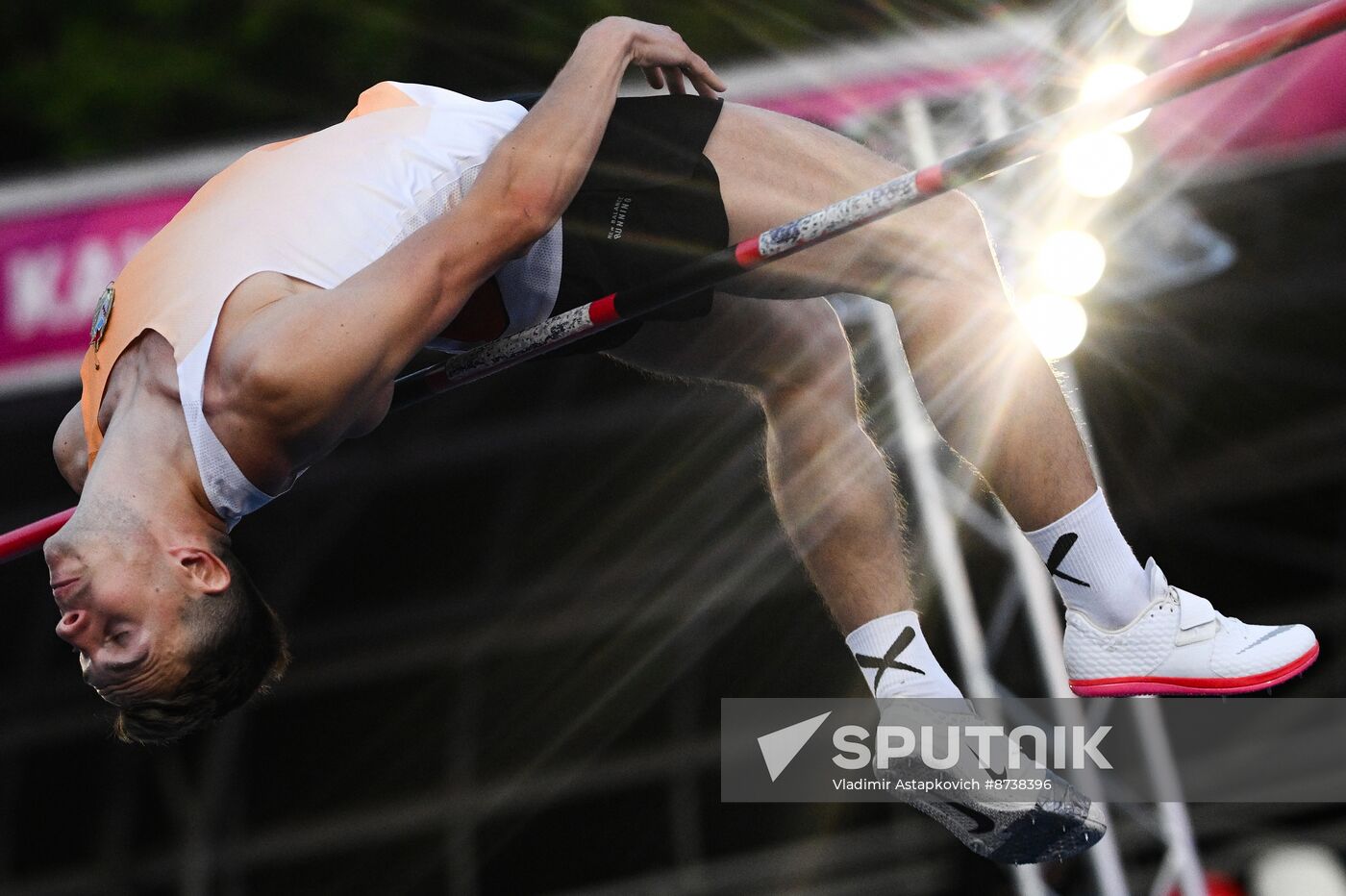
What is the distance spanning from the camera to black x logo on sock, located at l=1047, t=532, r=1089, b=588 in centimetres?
250

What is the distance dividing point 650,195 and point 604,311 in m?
0.22

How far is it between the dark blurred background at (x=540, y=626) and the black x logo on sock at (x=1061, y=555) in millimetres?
3568

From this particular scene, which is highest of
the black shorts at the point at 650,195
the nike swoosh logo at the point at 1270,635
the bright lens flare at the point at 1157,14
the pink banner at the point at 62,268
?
the bright lens flare at the point at 1157,14

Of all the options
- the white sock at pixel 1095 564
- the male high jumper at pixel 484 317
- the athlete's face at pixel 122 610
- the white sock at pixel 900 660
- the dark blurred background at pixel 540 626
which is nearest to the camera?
the male high jumper at pixel 484 317

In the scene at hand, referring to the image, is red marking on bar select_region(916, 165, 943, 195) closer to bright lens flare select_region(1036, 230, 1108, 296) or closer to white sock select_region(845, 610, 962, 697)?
white sock select_region(845, 610, 962, 697)

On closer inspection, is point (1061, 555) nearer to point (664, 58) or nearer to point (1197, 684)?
point (1197, 684)

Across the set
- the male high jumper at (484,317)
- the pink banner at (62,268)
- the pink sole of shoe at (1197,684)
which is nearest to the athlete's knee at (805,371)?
the male high jumper at (484,317)

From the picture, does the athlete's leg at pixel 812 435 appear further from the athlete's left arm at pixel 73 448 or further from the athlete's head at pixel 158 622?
the athlete's left arm at pixel 73 448

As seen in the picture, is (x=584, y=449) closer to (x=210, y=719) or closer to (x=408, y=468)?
(x=408, y=468)

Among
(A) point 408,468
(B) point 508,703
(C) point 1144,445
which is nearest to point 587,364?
(A) point 408,468

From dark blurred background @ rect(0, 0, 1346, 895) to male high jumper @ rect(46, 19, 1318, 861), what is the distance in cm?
351

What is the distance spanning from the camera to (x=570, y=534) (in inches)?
276

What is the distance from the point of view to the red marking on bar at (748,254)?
7.61 feet
